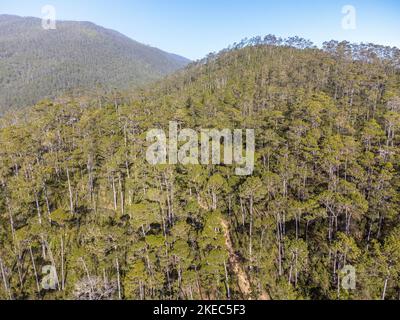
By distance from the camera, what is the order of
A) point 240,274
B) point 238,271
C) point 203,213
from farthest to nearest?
point 203,213 < point 238,271 < point 240,274

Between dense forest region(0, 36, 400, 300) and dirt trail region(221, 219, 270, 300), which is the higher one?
dense forest region(0, 36, 400, 300)

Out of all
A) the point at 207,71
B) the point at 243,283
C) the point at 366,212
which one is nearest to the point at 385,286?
the point at 366,212

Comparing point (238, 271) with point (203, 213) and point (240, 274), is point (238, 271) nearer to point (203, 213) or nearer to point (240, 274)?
point (240, 274)

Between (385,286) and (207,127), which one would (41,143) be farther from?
(385,286)

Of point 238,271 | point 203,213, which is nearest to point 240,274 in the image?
point 238,271

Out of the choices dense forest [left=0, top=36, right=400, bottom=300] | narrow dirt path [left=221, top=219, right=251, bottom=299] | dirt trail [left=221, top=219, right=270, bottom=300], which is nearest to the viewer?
dense forest [left=0, top=36, right=400, bottom=300]

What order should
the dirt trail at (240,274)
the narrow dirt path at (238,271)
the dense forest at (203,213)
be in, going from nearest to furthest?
1. the dense forest at (203,213)
2. the dirt trail at (240,274)
3. the narrow dirt path at (238,271)

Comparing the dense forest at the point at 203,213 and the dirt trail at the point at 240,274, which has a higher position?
the dense forest at the point at 203,213

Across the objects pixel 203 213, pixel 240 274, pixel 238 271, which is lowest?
pixel 240 274
